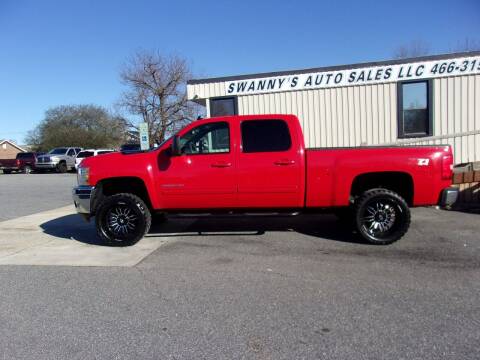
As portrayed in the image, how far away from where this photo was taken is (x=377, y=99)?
11.4m

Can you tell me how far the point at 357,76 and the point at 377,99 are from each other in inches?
36.0

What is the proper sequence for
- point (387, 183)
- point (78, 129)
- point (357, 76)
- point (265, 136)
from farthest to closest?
point (78, 129) → point (357, 76) → point (387, 183) → point (265, 136)

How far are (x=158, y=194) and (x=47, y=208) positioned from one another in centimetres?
654

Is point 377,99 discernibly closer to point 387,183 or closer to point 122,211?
point 387,183

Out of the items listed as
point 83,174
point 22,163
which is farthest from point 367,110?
point 22,163

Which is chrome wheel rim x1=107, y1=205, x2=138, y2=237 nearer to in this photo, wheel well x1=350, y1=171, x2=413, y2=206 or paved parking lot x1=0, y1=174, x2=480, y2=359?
paved parking lot x1=0, y1=174, x2=480, y2=359

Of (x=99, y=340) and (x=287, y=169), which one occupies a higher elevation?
(x=287, y=169)

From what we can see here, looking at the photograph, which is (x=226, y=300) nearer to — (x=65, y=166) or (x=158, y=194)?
(x=158, y=194)

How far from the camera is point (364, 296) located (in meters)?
3.91

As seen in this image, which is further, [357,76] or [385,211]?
[357,76]

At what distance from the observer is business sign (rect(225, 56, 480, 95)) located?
1079 cm

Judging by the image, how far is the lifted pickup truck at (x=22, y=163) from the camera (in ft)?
101

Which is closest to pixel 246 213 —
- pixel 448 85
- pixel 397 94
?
pixel 397 94

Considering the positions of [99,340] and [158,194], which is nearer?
[99,340]
